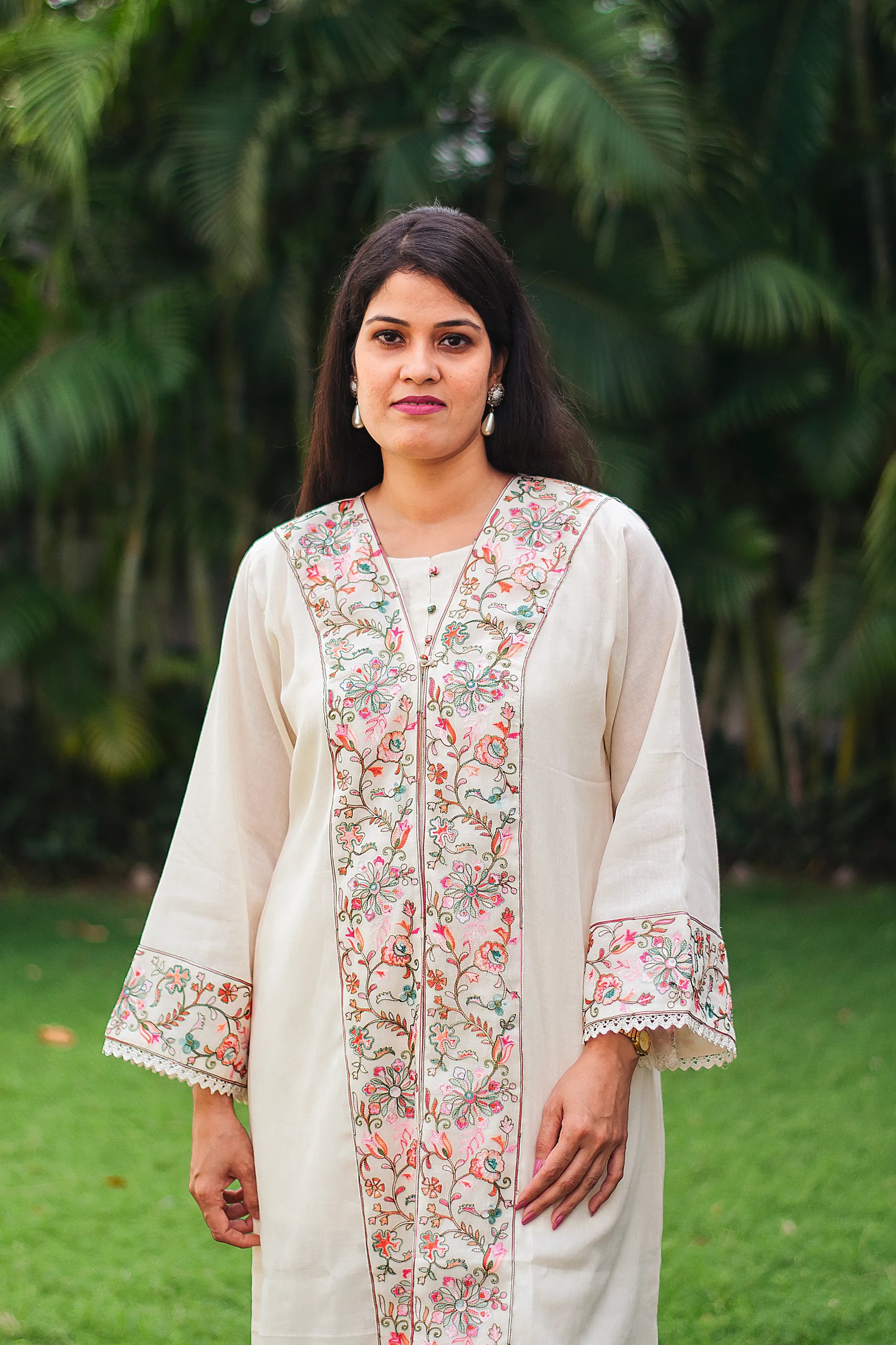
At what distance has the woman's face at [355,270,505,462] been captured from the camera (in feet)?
5.95

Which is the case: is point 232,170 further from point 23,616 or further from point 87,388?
point 23,616

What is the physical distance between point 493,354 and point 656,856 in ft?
2.26

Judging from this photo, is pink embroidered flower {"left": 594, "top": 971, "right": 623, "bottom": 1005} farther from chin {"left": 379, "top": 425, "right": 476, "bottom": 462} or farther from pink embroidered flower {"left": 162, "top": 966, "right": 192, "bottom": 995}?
chin {"left": 379, "top": 425, "right": 476, "bottom": 462}

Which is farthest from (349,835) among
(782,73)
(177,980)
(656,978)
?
(782,73)

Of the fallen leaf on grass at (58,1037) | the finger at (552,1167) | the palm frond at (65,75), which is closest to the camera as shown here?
the finger at (552,1167)

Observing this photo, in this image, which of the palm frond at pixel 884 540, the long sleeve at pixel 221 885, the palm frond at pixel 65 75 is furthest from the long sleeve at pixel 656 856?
the palm frond at pixel 65 75

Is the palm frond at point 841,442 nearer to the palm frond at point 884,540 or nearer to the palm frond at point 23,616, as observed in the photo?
the palm frond at point 884,540

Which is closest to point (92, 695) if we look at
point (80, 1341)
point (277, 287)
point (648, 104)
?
point (277, 287)

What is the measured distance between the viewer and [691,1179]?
3580 millimetres

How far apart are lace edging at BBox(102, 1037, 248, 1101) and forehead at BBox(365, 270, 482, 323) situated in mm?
986

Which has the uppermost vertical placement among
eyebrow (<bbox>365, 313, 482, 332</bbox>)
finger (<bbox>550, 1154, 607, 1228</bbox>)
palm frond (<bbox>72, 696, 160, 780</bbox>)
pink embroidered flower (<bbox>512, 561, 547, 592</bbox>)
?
palm frond (<bbox>72, 696, 160, 780</bbox>)

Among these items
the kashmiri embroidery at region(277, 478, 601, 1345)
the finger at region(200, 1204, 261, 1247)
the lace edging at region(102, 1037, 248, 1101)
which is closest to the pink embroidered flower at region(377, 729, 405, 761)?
the kashmiri embroidery at region(277, 478, 601, 1345)

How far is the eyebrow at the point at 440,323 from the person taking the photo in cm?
182

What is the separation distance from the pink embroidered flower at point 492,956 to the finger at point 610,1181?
253 mm
